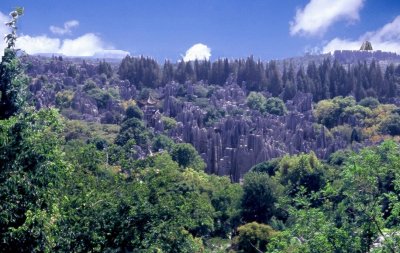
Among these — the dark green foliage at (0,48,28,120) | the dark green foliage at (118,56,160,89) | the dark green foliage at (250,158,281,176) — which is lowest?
A: the dark green foliage at (250,158,281,176)

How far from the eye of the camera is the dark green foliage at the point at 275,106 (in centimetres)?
10519

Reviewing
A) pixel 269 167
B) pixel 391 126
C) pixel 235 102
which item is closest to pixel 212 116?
pixel 235 102

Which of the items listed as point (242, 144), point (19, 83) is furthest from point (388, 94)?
point (19, 83)

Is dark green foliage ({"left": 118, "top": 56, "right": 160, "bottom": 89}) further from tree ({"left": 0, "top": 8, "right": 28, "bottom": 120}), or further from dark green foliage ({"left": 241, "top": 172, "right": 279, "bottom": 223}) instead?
tree ({"left": 0, "top": 8, "right": 28, "bottom": 120})

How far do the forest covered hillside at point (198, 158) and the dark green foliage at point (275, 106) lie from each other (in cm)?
25

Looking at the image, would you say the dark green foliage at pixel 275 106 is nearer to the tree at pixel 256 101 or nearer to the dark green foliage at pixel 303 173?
the tree at pixel 256 101

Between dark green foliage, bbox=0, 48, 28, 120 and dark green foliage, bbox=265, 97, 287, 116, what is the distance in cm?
9311

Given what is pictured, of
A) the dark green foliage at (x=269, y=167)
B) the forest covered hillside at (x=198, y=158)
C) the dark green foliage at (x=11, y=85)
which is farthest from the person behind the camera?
the dark green foliage at (x=269, y=167)

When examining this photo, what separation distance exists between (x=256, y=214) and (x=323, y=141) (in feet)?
120

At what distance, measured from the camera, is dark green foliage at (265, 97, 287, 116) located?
10519cm

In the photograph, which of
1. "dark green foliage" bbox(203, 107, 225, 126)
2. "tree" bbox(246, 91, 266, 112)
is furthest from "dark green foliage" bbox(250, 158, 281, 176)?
"tree" bbox(246, 91, 266, 112)

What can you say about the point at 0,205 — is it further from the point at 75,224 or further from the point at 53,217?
the point at 75,224

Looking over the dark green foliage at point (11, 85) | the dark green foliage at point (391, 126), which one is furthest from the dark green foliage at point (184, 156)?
the dark green foliage at point (11, 85)

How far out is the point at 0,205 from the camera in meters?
11.0
